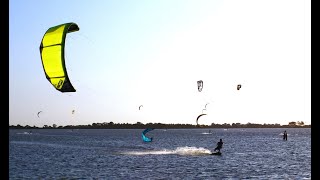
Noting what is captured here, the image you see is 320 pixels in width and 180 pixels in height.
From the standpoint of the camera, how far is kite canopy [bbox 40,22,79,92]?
5551mm

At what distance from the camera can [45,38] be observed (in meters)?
6.89

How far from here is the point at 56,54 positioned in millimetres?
6492

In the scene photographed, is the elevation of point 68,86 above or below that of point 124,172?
above

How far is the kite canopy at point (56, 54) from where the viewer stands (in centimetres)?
555

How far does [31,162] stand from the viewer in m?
53.5

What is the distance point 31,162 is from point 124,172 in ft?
58.7

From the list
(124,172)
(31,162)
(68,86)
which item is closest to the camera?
(68,86)
